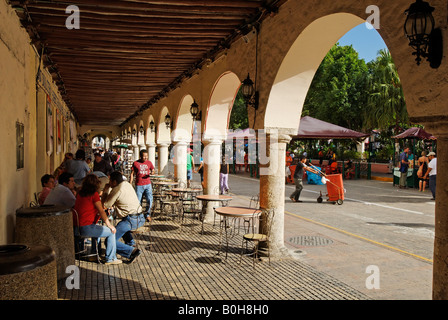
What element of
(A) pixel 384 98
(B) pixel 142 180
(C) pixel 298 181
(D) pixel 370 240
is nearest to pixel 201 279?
(D) pixel 370 240

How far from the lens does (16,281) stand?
281 centimetres

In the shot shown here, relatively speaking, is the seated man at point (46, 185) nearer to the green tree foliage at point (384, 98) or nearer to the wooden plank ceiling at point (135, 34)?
the wooden plank ceiling at point (135, 34)

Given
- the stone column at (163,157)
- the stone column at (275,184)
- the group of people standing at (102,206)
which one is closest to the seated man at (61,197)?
the group of people standing at (102,206)

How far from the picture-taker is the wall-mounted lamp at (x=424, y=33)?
3094 mm

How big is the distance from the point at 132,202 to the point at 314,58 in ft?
12.4

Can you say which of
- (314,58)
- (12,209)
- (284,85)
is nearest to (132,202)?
(12,209)

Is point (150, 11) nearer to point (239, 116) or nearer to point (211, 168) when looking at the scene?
point (211, 168)

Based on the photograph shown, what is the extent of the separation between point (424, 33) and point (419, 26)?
7 cm

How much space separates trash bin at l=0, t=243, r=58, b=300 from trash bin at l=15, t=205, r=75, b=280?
5.60 ft

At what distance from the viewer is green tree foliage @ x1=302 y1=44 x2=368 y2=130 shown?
2777 cm

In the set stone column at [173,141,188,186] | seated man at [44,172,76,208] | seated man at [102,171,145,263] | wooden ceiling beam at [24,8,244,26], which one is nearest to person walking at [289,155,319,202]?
stone column at [173,141,188,186]

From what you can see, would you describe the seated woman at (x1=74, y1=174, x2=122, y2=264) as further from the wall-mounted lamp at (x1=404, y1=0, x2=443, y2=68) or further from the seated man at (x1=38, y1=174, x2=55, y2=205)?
the wall-mounted lamp at (x1=404, y1=0, x2=443, y2=68)

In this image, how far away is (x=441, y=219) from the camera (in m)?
3.27
